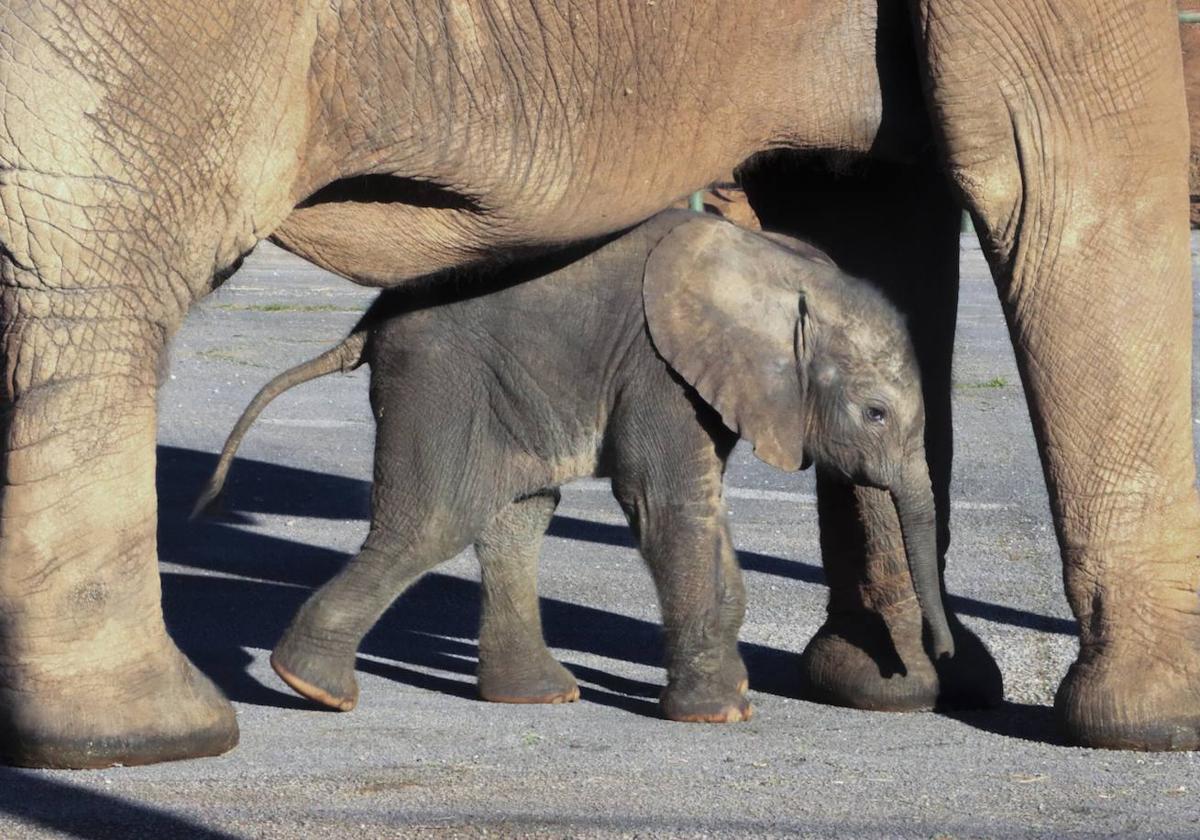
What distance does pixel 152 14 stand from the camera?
465cm

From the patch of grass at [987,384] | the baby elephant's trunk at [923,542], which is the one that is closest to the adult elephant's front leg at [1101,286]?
the baby elephant's trunk at [923,542]

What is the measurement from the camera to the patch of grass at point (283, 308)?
1720 cm

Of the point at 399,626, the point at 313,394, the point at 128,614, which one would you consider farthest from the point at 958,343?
the point at 128,614

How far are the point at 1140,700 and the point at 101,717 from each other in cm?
246

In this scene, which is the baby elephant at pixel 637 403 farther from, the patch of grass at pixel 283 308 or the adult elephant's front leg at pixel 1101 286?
the patch of grass at pixel 283 308

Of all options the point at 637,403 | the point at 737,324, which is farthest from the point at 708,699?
the point at 737,324

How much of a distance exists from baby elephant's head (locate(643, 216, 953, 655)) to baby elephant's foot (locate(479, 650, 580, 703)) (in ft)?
2.75

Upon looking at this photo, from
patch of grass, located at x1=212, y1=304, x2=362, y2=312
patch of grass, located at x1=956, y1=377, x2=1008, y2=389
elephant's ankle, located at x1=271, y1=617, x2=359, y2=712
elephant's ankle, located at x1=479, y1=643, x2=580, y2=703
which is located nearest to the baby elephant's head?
elephant's ankle, located at x1=479, y1=643, x2=580, y2=703

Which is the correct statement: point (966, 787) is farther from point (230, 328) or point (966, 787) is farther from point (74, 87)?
point (230, 328)

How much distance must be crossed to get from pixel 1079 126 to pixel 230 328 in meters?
11.3

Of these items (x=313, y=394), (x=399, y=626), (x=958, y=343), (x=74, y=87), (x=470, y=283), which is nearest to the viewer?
(x=74, y=87)

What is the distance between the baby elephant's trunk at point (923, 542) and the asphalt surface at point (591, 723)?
0.87 feet

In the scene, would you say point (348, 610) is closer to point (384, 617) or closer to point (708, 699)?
point (708, 699)

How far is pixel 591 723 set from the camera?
229 inches
